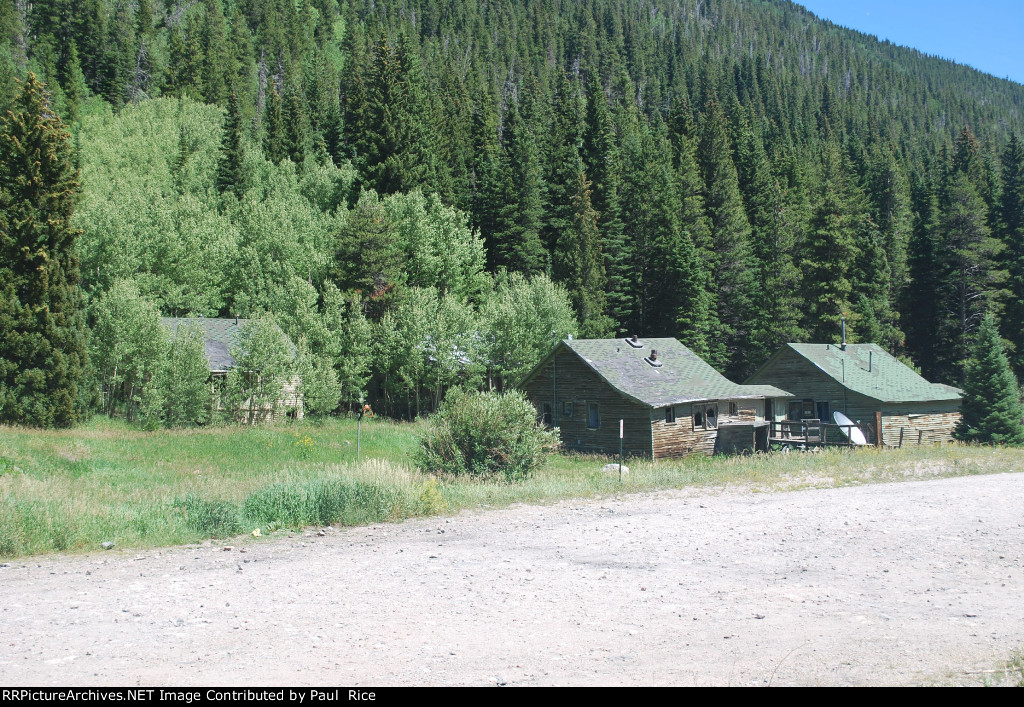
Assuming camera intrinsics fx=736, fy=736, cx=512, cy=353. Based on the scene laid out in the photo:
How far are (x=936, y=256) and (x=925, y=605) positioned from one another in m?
65.0

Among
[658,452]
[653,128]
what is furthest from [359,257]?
[653,128]

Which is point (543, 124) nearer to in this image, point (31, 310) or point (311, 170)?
point (311, 170)

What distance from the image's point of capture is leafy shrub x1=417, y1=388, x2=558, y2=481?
787 inches

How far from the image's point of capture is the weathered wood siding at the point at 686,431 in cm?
3409

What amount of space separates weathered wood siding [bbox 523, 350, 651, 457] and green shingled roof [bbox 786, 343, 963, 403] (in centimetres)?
1377

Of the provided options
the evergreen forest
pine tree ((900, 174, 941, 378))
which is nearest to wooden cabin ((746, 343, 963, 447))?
the evergreen forest

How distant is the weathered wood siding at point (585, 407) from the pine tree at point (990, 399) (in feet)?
65.4

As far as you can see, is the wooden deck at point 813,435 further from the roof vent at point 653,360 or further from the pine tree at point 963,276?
the pine tree at point 963,276

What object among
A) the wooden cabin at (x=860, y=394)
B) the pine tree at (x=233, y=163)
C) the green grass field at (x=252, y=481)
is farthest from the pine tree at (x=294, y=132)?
the wooden cabin at (x=860, y=394)

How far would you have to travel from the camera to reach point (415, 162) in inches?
2517

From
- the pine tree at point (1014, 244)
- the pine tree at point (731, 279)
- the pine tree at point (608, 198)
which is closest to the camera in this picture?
the pine tree at point (1014, 244)

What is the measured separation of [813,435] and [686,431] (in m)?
6.25

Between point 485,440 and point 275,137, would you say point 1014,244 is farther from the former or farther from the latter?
point 275,137

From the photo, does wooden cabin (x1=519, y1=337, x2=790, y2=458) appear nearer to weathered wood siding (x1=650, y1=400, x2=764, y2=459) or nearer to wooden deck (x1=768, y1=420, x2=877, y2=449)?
weathered wood siding (x1=650, y1=400, x2=764, y2=459)
